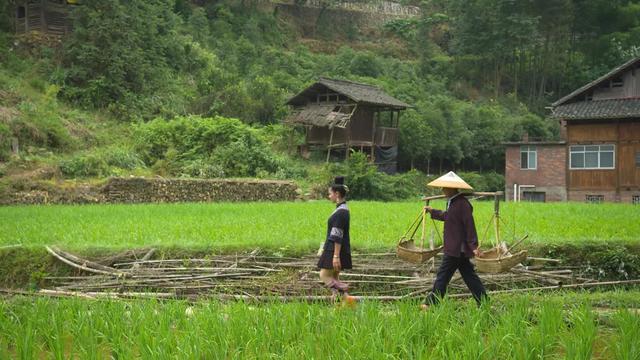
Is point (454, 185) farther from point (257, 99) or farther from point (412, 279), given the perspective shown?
point (257, 99)

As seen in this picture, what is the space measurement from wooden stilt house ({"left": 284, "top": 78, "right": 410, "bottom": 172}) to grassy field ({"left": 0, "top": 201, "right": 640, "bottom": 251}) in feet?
39.5

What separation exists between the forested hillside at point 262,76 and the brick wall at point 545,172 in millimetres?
3494

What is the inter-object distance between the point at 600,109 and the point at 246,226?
1825 centimetres

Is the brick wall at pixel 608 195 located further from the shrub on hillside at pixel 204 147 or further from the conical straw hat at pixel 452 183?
the conical straw hat at pixel 452 183

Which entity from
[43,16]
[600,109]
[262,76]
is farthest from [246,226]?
[262,76]

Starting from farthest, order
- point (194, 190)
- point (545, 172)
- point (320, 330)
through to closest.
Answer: point (545, 172) < point (194, 190) < point (320, 330)

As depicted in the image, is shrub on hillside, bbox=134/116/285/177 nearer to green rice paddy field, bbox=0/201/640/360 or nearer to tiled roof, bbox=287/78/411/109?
tiled roof, bbox=287/78/411/109

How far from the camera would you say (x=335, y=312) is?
545cm

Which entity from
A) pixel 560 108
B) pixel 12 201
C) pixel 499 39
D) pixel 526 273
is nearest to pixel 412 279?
pixel 526 273

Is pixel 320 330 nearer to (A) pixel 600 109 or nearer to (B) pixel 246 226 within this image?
(B) pixel 246 226

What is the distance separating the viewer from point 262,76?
32688 mm

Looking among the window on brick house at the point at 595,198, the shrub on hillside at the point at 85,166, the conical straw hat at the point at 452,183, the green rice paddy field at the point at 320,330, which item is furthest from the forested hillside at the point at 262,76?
the conical straw hat at the point at 452,183

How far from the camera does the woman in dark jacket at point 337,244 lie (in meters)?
6.87

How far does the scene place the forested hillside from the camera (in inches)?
864
